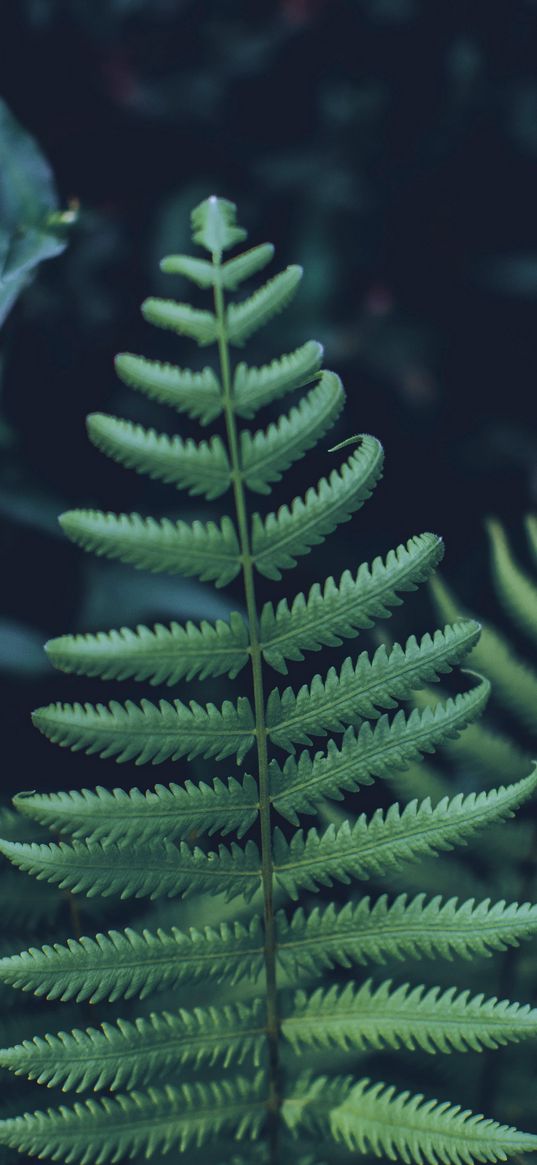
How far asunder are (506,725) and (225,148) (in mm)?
1182

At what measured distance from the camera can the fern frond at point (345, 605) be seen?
61cm

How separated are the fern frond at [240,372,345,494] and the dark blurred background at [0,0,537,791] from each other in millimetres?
923

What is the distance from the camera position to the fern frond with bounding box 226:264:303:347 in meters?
0.63

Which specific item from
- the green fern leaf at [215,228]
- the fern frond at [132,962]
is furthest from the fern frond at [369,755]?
the green fern leaf at [215,228]

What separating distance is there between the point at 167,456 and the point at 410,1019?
389mm

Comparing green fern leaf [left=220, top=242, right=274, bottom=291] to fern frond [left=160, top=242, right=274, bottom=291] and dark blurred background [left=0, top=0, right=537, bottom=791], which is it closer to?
fern frond [left=160, top=242, right=274, bottom=291]

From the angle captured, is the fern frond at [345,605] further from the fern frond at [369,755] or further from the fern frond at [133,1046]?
the fern frond at [133,1046]

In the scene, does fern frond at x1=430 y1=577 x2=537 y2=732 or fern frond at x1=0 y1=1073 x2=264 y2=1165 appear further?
fern frond at x1=430 y1=577 x2=537 y2=732

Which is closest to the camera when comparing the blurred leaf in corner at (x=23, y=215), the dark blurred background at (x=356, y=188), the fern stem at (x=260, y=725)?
the fern stem at (x=260, y=725)

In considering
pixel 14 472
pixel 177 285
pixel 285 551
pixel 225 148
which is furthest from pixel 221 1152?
pixel 225 148

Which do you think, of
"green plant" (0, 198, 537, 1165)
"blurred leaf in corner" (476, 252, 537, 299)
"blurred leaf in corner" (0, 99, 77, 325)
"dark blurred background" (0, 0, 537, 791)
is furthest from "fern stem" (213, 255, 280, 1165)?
"blurred leaf in corner" (476, 252, 537, 299)

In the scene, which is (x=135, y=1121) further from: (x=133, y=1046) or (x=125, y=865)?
(x=125, y=865)

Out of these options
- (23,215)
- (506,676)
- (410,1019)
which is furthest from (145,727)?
(23,215)

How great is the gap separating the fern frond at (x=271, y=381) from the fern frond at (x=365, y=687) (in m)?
0.17
